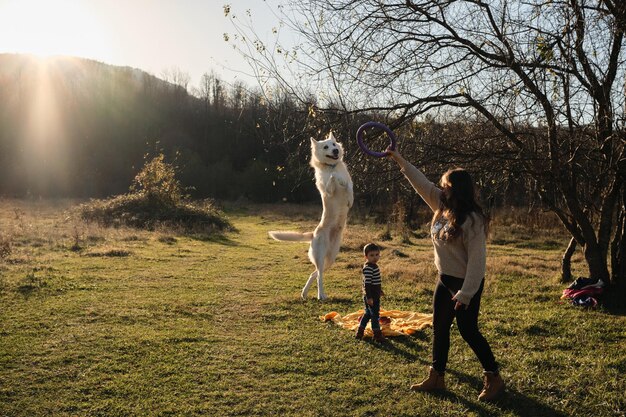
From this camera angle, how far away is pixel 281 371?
17.9 ft

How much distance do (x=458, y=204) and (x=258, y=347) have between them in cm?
301

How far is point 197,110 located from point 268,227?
34.5 meters

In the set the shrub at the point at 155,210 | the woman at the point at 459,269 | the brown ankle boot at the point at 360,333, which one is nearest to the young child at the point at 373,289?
the brown ankle boot at the point at 360,333

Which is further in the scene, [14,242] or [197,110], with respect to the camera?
[197,110]

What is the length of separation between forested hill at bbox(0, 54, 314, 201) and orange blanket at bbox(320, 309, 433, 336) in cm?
3430

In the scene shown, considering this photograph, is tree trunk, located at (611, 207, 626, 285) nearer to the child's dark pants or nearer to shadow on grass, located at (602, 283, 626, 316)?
shadow on grass, located at (602, 283, 626, 316)

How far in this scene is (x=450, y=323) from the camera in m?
4.67

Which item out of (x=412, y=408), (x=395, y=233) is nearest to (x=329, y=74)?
(x=412, y=408)

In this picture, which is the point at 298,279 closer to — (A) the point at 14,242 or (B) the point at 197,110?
(A) the point at 14,242

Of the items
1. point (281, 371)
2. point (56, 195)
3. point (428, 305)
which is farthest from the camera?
point (56, 195)

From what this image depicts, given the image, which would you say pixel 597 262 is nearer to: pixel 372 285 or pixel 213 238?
pixel 372 285

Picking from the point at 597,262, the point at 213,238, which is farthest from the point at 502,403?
the point at 213,238

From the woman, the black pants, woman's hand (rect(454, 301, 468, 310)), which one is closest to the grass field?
the woman

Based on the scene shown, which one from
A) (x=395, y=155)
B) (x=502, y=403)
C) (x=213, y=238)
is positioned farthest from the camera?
(x=213, y=238)
